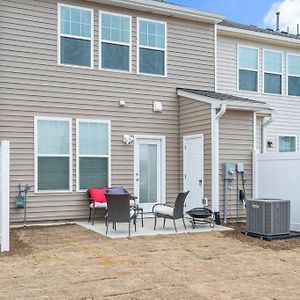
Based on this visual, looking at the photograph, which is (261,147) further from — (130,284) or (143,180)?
(130,284)

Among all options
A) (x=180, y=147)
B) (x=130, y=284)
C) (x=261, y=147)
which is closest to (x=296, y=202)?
(x=261, y=147)

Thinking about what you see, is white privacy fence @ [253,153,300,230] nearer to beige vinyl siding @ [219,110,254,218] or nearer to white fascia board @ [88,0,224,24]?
beige vinyl siding @ [219,110,254,218]

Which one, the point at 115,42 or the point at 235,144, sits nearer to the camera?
the point at 235,144

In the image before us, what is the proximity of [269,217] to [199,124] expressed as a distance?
321 centimetres

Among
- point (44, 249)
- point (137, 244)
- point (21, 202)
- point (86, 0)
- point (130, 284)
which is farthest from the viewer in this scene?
point (86, 0)

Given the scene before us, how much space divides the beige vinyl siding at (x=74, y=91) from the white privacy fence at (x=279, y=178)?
6.92ft

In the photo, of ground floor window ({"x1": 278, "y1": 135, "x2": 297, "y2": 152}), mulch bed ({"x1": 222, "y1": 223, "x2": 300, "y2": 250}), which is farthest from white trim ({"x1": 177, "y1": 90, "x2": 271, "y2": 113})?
ground floor window ({"x1": 278, "y1": 135, "x2": 297, "y2": 152})

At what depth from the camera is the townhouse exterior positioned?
9.60 m

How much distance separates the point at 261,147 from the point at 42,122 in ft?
18.8

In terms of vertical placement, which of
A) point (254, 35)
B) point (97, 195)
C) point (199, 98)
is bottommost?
point (97, 195)

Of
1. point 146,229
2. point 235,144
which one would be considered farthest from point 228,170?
point 146,229

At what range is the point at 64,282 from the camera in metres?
5.20

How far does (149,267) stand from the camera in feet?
19.6

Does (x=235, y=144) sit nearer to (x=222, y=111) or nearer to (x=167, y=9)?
(x=222, y=111)
